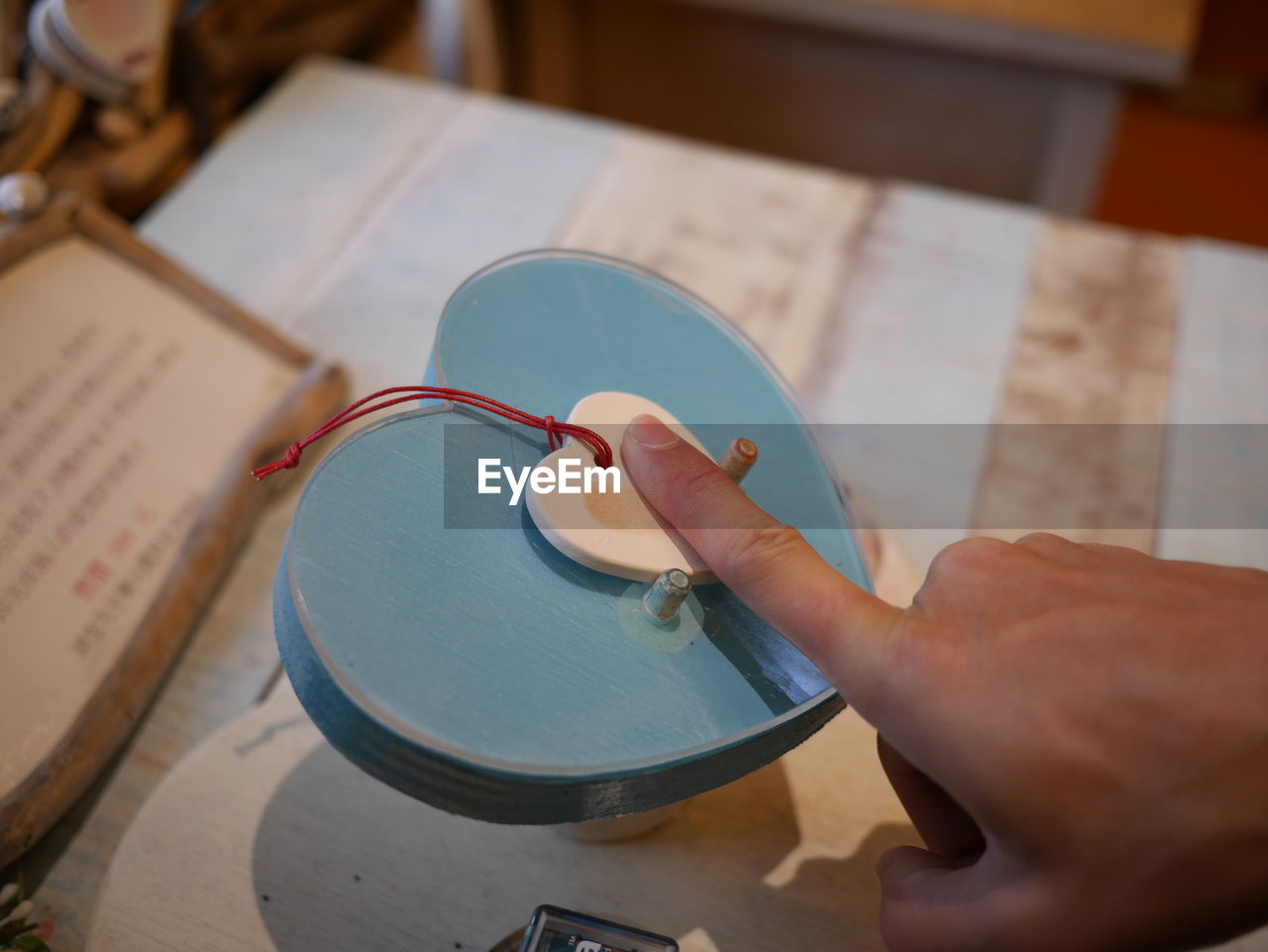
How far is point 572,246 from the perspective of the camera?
1234mm

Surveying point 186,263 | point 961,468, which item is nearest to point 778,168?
point 961,468

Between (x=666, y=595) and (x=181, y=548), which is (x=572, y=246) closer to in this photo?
(x=181, y=548)

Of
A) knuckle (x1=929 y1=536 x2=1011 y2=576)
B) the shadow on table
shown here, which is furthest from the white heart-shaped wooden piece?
the shadow on table

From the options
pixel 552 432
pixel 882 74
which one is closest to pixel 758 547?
pixel 552 432

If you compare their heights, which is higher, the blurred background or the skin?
the skin

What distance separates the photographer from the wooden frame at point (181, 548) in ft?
2.51

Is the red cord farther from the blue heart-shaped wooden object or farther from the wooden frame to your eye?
the wooden frame

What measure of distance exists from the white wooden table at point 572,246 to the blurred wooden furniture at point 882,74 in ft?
1.91

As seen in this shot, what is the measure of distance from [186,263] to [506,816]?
0.90m

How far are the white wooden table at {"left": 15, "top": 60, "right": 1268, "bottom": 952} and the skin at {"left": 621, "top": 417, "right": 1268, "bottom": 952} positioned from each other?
248 millimetres

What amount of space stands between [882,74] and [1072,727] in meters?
1.74

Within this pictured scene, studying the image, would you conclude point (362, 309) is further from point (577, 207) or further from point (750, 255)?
point (750, 255)

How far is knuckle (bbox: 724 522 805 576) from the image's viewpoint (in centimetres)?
55

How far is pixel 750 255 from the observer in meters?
1.26
